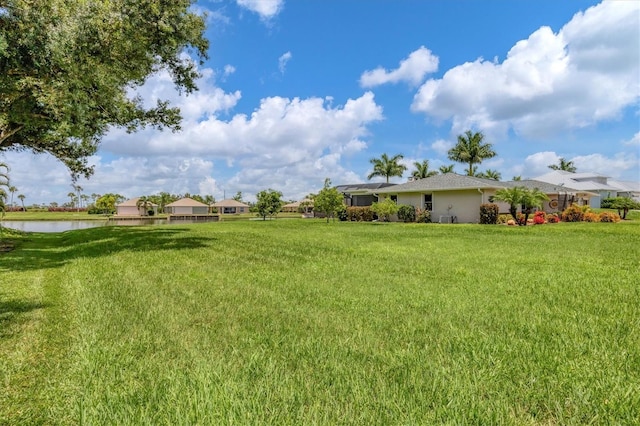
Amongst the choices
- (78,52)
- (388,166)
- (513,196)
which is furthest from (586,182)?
(78,52)

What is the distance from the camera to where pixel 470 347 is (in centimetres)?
390

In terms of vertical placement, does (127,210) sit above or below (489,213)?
above

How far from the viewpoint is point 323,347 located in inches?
155

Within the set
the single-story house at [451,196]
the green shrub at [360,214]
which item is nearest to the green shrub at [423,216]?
the single-story house at [451,196]

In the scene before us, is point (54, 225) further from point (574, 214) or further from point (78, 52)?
point (574, 214)

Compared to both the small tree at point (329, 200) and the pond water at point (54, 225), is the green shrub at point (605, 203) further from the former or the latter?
the pond water at point (54, 225)

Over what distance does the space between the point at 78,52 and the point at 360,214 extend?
85.4 feet

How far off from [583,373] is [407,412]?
5.91 ft


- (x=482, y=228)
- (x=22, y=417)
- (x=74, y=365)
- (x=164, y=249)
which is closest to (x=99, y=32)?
(x=164, y=249)

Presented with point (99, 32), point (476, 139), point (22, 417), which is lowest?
point (22, 417)

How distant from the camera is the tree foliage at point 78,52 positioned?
948cm

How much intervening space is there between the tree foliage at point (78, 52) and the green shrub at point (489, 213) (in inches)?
831

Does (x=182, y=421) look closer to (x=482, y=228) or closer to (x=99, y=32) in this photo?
(x=99, y=32)

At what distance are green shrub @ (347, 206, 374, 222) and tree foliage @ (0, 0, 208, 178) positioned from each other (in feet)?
72.6
